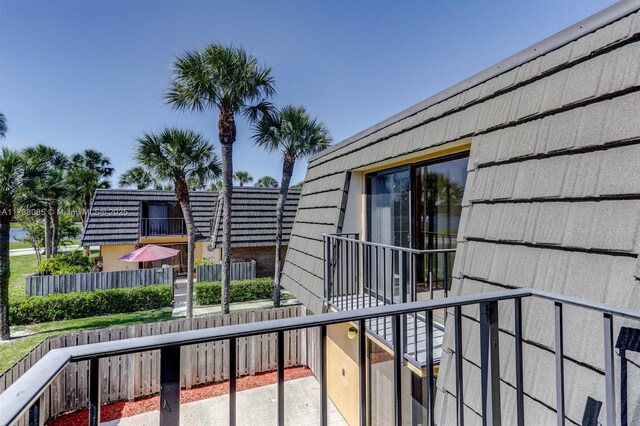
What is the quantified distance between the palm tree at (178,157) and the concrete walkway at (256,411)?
4.10 metres

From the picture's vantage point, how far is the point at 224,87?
956 centimetres

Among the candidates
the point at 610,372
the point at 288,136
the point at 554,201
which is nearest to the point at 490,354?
the point at 610,372

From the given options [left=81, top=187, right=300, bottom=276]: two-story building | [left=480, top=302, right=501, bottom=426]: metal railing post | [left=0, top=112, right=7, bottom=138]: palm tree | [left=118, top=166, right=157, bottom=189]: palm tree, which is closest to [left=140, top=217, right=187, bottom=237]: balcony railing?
[left=81, top=187, right=300, bottom=276]: two-story building

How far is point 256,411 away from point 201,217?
44.0 ft

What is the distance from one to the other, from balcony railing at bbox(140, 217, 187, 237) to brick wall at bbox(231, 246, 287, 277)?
195 inches

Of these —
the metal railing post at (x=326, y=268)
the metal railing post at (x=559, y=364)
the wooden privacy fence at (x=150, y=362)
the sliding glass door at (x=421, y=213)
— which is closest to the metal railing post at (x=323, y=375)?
the metal railing post at (x=559, y=364)

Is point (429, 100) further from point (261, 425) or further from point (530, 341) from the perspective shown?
point (261, 425)

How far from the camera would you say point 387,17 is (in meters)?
7.58

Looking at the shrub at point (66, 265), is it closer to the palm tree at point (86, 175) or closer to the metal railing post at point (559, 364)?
the palm tree at point (86, 175)

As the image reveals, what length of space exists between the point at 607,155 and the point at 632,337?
96cm

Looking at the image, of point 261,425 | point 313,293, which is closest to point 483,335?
point 313,293

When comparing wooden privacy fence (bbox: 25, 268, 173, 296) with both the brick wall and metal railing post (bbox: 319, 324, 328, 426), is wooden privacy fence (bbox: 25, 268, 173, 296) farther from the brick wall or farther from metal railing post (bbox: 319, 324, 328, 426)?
metal railing post (bbox: 319, 324, 328, 426)

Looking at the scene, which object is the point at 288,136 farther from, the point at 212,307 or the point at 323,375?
the point at 323,375

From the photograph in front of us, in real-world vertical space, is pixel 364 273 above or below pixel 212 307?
above
